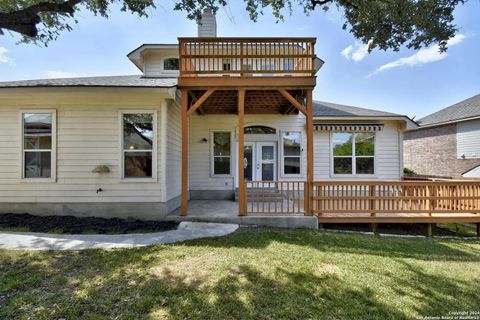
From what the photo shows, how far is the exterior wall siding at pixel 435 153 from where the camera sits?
1330cm

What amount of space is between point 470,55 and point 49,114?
22126mm

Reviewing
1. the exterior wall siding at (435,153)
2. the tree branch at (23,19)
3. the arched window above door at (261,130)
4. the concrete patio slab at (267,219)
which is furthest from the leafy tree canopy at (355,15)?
the exterior wall siding at (435,153)

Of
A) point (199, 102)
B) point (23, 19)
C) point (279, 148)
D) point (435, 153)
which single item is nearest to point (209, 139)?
point (279, 148)

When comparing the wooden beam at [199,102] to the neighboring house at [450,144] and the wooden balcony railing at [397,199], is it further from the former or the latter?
the neighboring house at [450,144]

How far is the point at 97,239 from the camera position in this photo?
4828 mm

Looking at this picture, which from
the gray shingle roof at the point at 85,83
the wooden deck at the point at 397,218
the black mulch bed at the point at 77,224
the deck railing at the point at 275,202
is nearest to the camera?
the black mulch bed at the point at 77,224

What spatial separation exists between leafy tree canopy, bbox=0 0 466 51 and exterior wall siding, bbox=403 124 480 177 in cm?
1035

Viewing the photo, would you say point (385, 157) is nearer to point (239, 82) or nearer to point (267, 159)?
point (267, 159)

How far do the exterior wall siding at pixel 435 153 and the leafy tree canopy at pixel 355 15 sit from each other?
10345 millimetres

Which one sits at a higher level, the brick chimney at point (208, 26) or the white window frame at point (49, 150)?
the brick chimney at point (208, 26)

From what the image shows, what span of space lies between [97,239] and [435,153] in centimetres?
1814

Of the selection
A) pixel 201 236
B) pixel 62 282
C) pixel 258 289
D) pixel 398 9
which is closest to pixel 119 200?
pixel 201 236

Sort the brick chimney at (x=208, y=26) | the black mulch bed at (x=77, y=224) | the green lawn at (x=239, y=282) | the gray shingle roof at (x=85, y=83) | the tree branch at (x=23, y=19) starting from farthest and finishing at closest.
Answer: the brick chimney at (x=208, y=26), the gray shingle roof at (x=85, y=83), the black mulch bed at (x=77, y=224), the tree branch at (x=23, y=19), the green lawn at (x=239, y=282)

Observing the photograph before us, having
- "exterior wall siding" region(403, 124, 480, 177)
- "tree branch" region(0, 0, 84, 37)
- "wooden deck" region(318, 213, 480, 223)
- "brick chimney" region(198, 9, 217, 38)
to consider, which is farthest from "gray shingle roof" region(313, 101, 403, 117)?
"tree branch" region(0, 0, 84, 37)
